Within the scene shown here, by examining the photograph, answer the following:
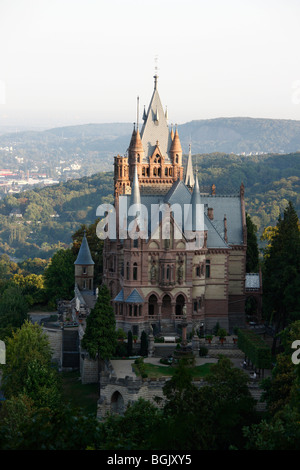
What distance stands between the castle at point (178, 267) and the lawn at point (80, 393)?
8256mm

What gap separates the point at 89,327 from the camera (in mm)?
79812

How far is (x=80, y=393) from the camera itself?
78688 mm

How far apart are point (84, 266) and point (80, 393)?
3414 cm

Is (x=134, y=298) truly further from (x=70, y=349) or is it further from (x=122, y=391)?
(x=122, y=391)

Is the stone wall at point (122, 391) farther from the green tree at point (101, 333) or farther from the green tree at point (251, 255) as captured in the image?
the green tree at point (251, 255)

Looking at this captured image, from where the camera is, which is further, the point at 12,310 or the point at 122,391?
the point at 12,310

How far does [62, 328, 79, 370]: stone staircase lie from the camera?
292ft

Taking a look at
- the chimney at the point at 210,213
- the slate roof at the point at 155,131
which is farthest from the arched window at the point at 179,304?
the slate roof at the point at 155,131

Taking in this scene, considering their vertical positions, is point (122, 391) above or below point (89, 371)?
below

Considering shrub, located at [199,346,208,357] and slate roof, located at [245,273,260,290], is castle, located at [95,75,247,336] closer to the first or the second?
slate roof, located at [245,273,260,290]

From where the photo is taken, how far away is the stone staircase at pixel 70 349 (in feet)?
292

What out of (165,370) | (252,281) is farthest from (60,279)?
(165,370)
